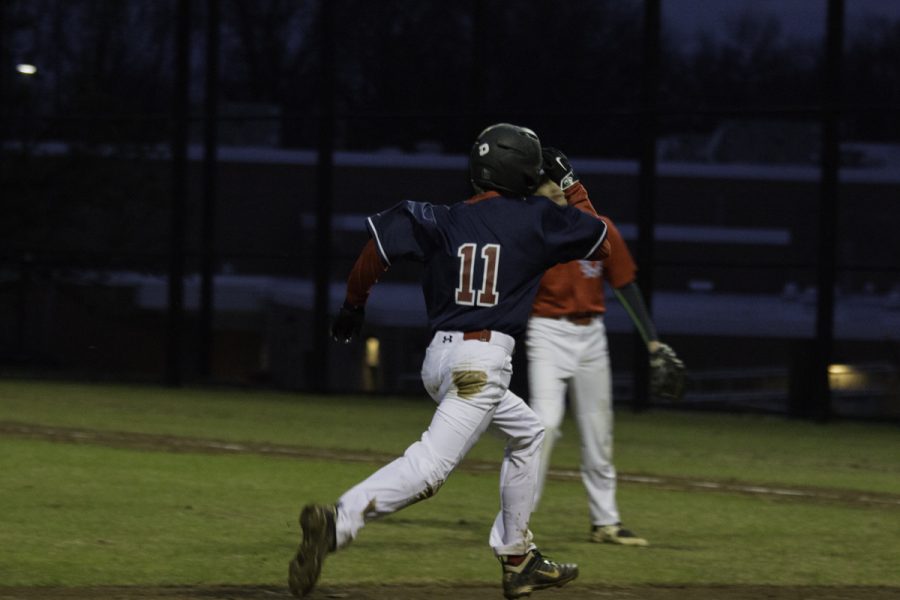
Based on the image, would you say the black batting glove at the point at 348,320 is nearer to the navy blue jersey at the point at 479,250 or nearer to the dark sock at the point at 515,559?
the navy blue jersey at the point at 479,250

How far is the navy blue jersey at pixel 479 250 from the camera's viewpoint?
604 cm

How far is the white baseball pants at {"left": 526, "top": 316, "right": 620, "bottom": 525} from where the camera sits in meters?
8.48

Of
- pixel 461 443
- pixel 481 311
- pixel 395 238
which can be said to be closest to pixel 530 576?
pixel 461 443

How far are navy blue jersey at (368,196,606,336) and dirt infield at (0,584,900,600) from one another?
137 centimetres

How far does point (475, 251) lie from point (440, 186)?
1589cm

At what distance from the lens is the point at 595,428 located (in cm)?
854

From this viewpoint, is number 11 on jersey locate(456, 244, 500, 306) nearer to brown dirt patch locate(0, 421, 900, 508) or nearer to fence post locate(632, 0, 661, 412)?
brown dirt patch locate(0, 421, 900, 508)

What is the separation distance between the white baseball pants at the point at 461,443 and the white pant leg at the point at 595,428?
220 centimetres

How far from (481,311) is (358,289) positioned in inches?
21.1

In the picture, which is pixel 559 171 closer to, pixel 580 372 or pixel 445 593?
pixel 580 372

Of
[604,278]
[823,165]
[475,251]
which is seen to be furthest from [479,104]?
[475,251]

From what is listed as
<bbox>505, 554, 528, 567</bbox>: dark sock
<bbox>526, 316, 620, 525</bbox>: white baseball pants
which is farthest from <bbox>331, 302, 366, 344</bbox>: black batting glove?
<bbox>526, 316, 620, 525</bbox>: white baseball pants

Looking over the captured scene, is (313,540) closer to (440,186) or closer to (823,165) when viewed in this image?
(823,165)

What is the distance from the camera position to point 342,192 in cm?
2177
